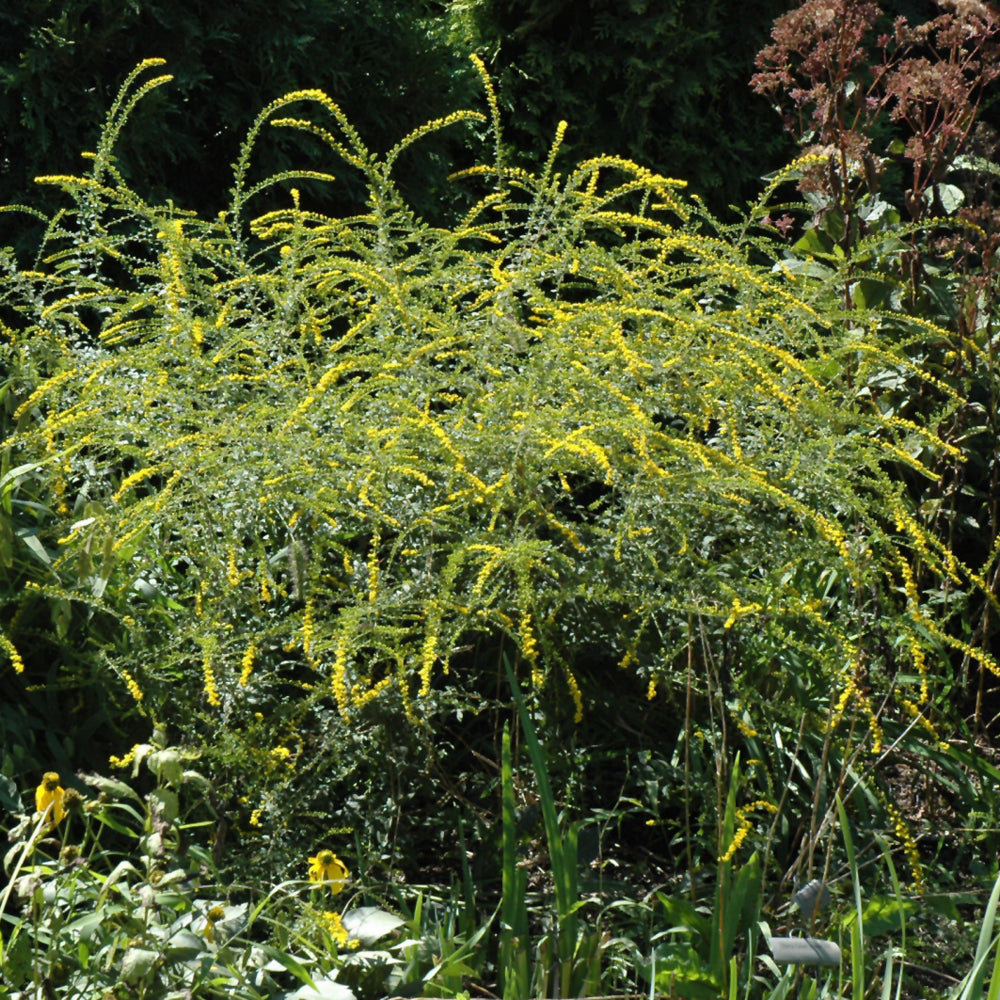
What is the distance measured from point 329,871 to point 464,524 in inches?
26.7

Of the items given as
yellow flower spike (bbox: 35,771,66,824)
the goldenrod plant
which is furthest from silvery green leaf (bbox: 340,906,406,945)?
yellow flower spike (bbox: 35,771,66,824)

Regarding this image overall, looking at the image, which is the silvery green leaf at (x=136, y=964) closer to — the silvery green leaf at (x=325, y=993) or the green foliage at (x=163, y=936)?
the green foliage at (x=163, y=936)

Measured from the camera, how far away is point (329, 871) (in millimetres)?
1898

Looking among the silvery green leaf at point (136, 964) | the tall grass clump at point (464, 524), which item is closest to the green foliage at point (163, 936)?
the silvery green leaf at point (136, 964)

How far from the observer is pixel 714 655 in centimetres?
237

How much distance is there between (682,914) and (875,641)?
90 cm

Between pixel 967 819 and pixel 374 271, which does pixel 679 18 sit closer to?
pixel 374 271

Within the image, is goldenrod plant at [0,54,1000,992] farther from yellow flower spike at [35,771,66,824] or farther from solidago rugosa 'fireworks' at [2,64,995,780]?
yellow flower spike at [35,771,66,824]

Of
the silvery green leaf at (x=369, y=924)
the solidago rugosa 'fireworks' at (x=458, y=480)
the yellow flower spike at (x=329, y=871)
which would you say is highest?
the solidago rugosa 'fireworks' at (x=458, y=480)

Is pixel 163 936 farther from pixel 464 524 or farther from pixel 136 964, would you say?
pixel 464 524

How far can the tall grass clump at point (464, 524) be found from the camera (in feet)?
7.07

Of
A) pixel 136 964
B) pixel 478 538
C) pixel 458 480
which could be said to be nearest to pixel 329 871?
pixel 136 964

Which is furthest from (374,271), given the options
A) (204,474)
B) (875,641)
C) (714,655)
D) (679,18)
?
(679,18)

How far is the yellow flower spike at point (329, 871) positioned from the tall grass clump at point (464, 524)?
0.24 metres
